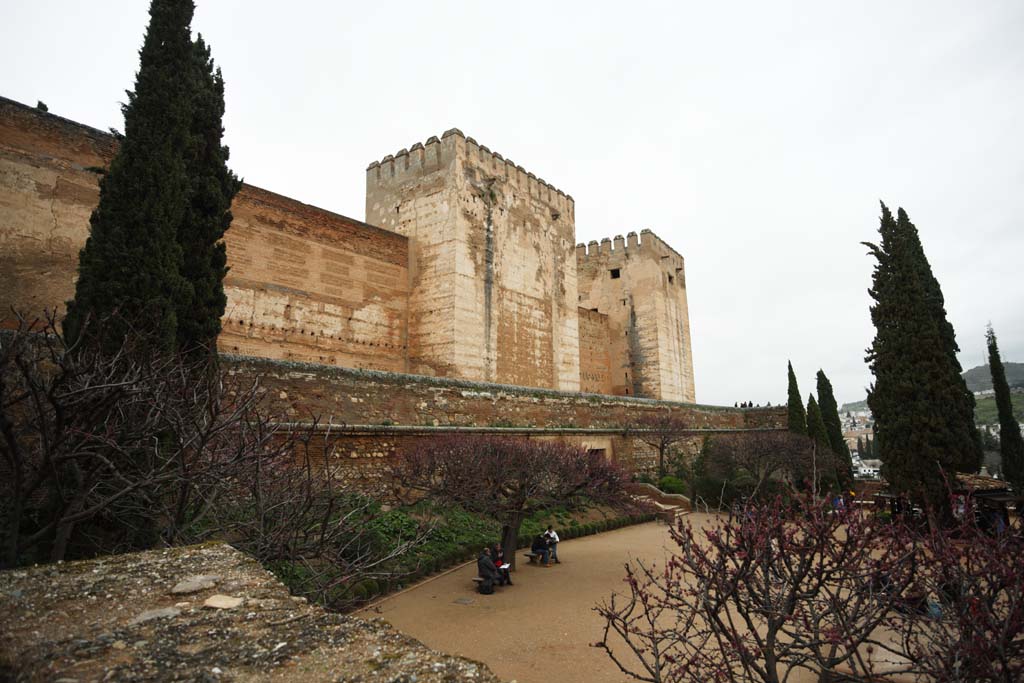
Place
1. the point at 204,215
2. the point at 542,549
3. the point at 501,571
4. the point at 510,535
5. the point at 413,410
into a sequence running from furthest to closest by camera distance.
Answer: the point at 413,410
the point at 542,549
the point at 510,535
the point at 501,571
the point at 204,215

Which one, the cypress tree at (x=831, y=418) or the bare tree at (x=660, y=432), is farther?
the cypress tree at (x=831, y=418)

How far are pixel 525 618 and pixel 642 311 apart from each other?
21.0 metres

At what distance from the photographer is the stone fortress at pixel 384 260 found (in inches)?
408

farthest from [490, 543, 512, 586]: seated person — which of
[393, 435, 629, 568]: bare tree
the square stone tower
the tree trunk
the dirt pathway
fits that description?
the square stone tower

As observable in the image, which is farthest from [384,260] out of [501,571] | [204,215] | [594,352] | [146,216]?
[594,352]

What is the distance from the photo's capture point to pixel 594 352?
2603 centimetres

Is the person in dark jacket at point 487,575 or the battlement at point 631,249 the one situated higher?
the battlement at point 631,249

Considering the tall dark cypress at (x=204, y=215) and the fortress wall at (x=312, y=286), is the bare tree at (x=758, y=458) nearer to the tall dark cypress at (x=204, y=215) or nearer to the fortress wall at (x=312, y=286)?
the fortress wall at (x=312, y=286)

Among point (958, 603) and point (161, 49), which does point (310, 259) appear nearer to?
point (161, 49)

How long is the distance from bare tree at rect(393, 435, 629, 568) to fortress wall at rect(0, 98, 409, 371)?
5.30 m

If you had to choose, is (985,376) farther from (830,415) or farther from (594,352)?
(594,352)

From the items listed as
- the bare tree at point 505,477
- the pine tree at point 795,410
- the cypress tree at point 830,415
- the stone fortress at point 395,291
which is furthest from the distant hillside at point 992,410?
the bare tree at point 505,477

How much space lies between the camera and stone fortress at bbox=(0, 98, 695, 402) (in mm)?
10375

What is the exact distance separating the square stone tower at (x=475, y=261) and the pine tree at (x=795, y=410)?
1122cm
